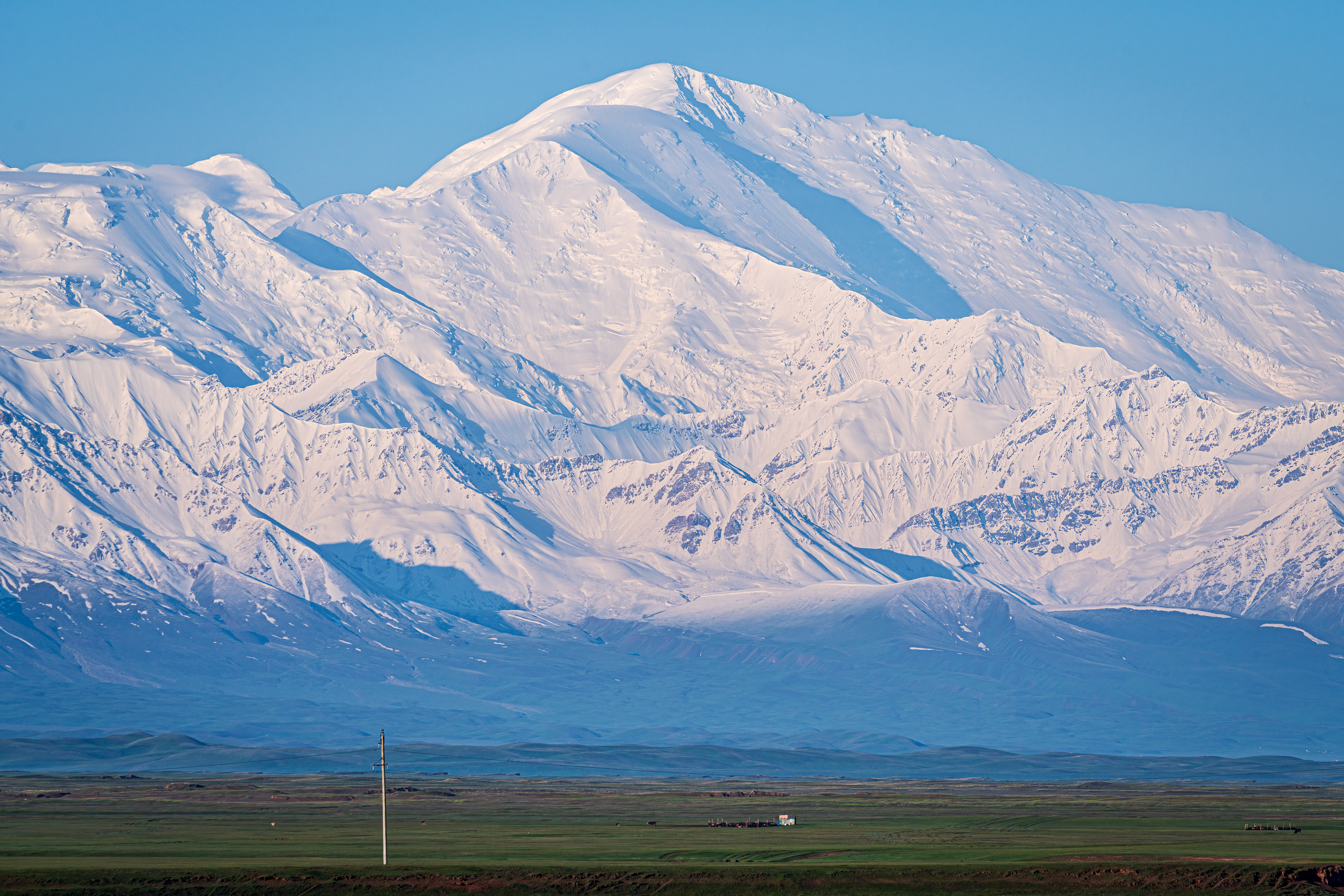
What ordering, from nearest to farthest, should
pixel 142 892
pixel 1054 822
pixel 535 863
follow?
pixel 142 892
pixel 535 863
pixel 1054 822

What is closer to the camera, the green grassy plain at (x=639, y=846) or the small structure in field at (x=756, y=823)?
the green grassy plain at (x=639, y=846)

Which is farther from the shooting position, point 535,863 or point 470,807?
point 470,807

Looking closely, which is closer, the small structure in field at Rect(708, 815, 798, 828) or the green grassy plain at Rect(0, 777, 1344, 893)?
the green grassy plain at Rect(0, 777, 1344, 893)

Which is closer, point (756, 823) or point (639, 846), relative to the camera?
point (639, 846)

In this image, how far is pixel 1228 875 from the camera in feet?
368

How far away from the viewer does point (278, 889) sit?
362ft

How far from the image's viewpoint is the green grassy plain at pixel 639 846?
11212 cm

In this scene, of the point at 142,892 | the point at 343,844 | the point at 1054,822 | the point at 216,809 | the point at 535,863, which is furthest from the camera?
the point at 216,809

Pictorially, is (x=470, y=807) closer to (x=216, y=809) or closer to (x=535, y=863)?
(x=216, y=809)

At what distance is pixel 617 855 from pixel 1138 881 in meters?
34.2

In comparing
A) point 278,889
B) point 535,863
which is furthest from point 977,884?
point 278,889

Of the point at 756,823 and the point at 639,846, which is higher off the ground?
the point at 639,846

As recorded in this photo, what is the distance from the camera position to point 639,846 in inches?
5522

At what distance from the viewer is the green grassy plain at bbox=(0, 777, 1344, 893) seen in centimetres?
11212
